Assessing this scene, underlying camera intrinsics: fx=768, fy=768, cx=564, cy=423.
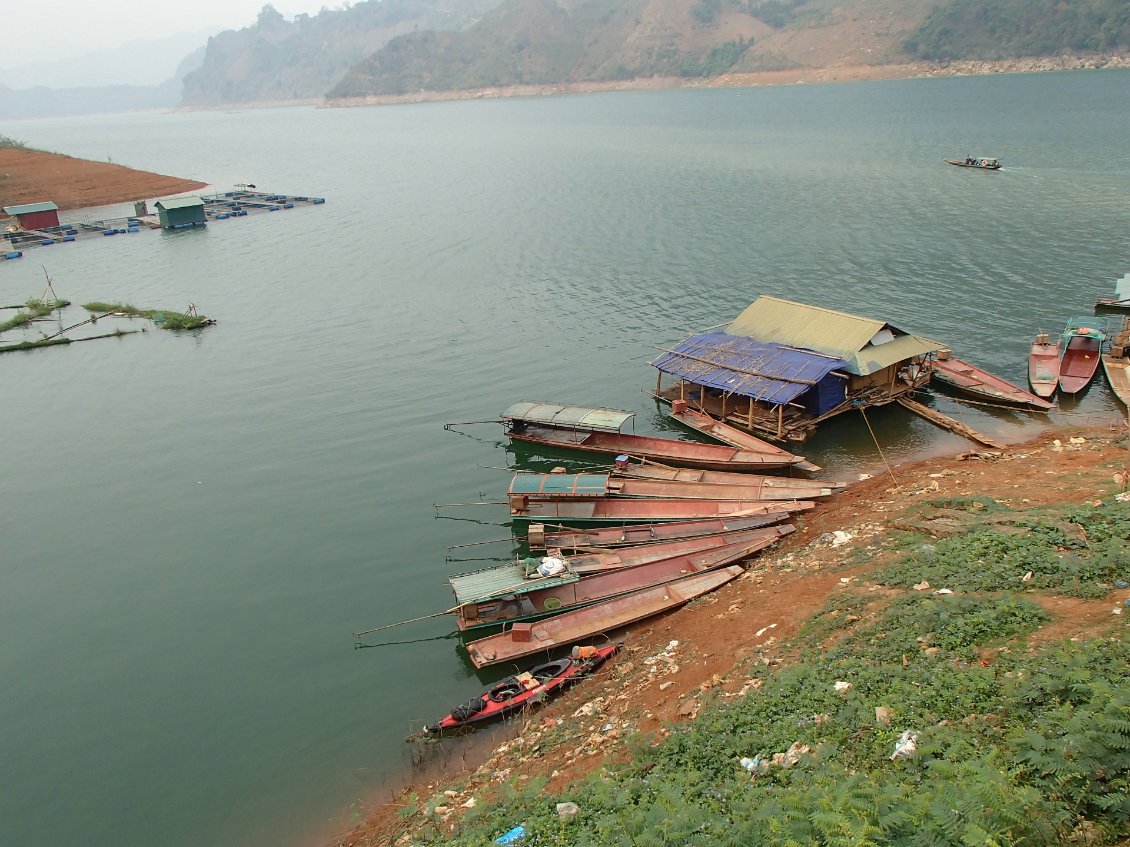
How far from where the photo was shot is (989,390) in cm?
4069

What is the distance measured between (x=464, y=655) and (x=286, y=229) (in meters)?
82.6

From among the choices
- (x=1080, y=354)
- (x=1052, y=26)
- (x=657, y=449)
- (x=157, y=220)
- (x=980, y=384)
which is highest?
(x=1052, y=26)

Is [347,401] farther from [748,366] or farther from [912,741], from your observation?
[912,741]

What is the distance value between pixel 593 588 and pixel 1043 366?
103ft

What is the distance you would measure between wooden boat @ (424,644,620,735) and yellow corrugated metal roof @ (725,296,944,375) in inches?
825

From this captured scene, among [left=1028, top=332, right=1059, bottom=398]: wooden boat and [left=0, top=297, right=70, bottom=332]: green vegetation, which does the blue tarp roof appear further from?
[left=0, top=297, right=70, bottom=332]: green vegetation

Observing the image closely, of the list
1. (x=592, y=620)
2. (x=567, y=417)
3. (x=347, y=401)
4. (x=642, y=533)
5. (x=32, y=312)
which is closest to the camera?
(x=592, y=620)

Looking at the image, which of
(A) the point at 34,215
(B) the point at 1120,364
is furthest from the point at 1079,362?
(A) the point at 34,215

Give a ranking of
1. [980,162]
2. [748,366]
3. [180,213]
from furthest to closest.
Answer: [180,213], [980,162], [748,366]

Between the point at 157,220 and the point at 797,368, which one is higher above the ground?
the point at 157,220

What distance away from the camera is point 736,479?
1325 inches

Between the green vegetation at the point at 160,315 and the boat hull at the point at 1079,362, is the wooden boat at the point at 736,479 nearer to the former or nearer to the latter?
the boat hull at the point at 1079,362

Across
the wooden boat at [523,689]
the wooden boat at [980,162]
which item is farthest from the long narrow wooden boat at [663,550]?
the wooden boat at [980,162]

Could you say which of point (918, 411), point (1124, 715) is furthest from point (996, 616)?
point (918, 411)
